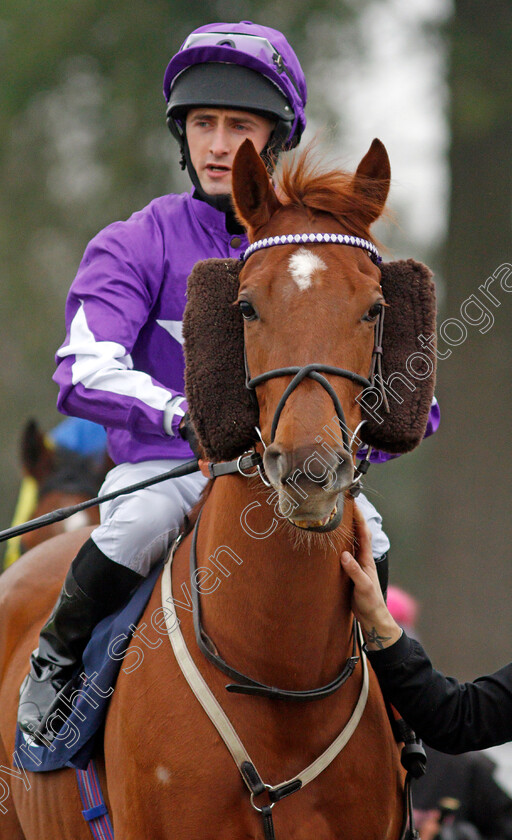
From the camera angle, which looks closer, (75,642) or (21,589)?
(75,642)

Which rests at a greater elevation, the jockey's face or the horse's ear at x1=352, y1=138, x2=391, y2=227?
the jockey's face

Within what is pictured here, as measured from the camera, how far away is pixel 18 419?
16.6 m

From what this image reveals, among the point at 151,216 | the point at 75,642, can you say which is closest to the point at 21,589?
the point at 75,642

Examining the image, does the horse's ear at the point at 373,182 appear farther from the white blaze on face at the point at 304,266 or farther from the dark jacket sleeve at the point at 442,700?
the dark jacket sleeve at the point at 442,700

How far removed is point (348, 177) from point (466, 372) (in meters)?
8.56

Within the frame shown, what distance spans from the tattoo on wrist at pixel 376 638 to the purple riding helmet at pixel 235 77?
5.13 feet

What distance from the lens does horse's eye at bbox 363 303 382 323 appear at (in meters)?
2.59

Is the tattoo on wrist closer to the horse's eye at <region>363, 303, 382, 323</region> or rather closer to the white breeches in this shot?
the white breeches

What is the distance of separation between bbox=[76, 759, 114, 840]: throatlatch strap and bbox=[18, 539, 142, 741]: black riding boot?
189 millimetres

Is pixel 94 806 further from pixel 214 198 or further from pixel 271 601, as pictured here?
pixel 214 198

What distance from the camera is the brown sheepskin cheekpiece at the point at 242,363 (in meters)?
2.67

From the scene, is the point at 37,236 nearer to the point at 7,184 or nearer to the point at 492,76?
the point at 7,184

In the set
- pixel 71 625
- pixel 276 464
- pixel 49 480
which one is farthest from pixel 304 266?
pixel 49 480

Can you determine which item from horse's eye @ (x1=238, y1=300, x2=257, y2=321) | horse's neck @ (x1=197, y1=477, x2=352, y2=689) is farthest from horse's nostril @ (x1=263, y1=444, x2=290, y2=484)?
horse's eye @ (x1=238, y1=300, x2=257, y2=321)
